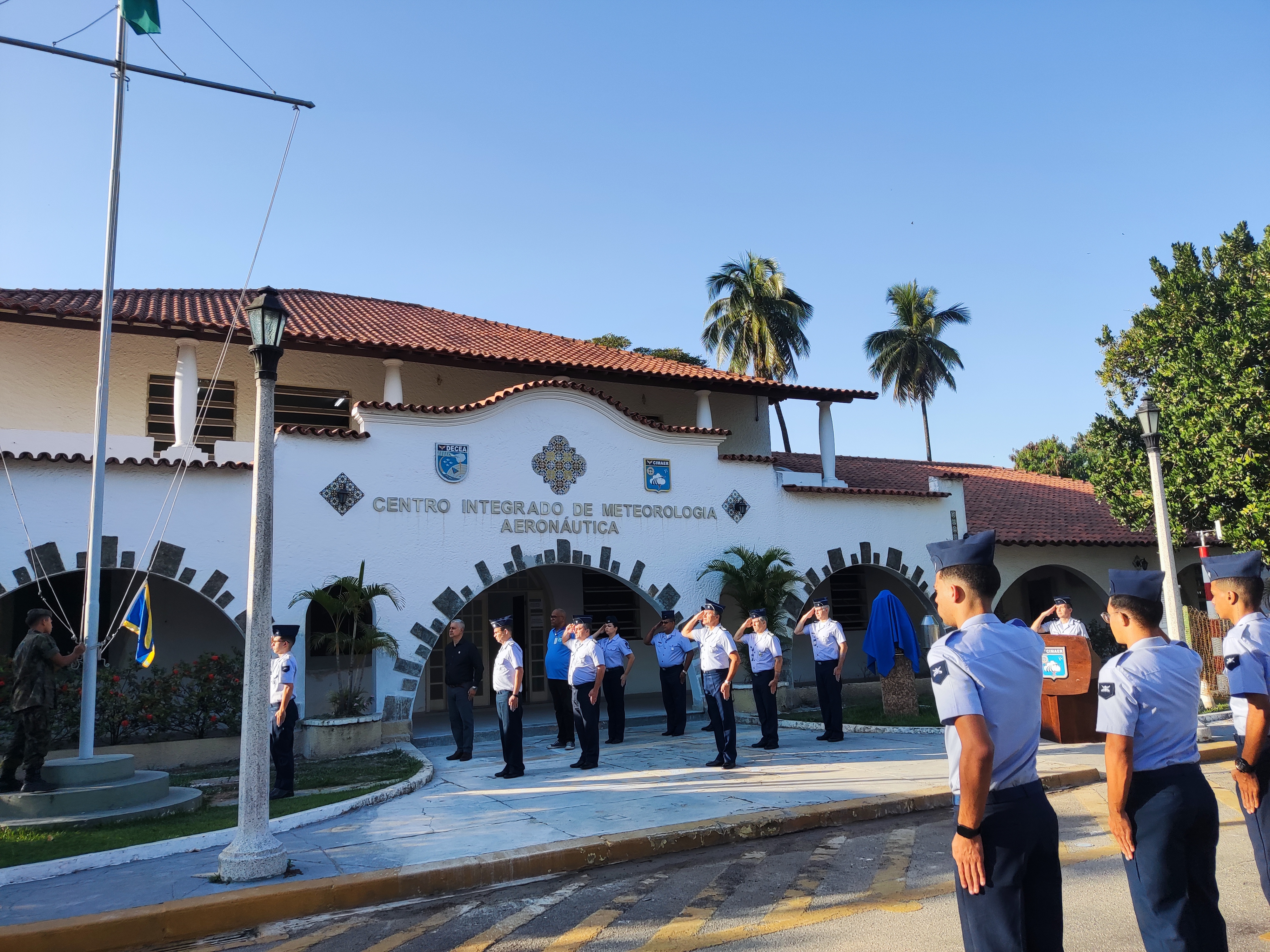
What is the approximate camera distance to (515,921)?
216 inches

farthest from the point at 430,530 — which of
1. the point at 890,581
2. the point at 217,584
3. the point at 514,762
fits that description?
the point at 890,581

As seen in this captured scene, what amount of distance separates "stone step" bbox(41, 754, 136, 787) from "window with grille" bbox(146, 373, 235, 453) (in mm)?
7061

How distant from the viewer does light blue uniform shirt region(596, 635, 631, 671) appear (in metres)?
12.6

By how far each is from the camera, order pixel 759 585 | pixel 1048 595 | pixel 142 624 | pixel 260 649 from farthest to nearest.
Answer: pixel 1048 595
pixel 759 585
pixel 142 624
pixel 260 649

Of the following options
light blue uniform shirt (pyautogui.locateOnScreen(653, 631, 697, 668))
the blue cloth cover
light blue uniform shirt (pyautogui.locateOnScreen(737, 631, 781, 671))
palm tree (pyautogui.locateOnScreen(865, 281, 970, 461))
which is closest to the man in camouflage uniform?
light blue uniform shirt (pyautogui.locateOnScreen(737, 631, 781, 671))

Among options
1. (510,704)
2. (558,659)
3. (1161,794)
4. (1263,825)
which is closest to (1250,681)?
(1263,825)

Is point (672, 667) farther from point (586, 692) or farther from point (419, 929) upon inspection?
point (419, 929)

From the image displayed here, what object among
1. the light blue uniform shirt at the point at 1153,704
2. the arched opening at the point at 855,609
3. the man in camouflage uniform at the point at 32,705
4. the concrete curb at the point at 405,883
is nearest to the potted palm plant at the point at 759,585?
the arched opening at the point at 855,609

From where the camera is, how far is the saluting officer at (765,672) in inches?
445

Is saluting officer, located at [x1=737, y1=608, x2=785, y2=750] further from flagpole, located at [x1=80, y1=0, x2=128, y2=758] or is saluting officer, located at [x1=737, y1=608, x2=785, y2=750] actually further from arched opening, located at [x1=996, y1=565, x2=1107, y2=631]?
arched opening, located at [x1=996, y1=565, x2=1107, y2=631]

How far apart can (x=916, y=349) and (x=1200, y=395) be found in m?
20.0

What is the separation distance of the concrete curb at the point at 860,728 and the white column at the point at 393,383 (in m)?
7.28

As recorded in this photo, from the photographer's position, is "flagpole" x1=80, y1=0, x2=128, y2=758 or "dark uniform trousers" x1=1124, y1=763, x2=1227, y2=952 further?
"flagpole" x1=80, y1=0, x2=128, y2=758

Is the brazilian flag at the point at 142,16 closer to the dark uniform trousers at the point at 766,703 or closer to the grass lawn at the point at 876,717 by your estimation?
the dark uniform trousers at the point at 766,703
